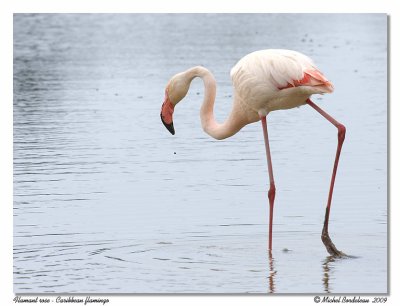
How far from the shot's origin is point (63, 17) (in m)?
31.6

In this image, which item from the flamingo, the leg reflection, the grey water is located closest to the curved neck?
the flamingo

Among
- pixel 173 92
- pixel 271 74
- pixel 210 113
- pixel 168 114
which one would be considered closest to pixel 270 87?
pixel 271 74

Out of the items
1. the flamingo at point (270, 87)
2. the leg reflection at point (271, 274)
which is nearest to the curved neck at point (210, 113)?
the flamingo at point (270, 87)

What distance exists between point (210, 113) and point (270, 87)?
96 centimetres

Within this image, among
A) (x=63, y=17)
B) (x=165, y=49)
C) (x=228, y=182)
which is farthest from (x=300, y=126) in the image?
(x=63, y=17)

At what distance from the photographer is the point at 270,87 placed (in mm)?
10039

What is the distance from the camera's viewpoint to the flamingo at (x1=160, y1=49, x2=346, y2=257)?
9.84 m

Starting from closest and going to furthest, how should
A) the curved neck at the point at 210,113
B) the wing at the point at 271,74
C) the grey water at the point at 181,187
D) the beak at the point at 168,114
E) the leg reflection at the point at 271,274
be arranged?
the leg reflection at the point at 271,274 → the grey water at the point at 181,187 → the wing at the point at 271,74 → the curved neck at the point at 210,113 → the beak at the point at 168,114

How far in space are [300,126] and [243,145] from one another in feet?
4.69

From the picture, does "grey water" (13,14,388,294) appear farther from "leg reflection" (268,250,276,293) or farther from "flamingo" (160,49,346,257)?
"flamingo" (160,49,346,257)

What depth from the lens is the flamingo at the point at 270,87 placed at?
9836 millimetres

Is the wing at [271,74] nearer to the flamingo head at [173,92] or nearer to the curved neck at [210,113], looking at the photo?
the curved neck at [210,113]

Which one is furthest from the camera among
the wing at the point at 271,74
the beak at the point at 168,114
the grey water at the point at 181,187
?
the beak at the point at 168,114

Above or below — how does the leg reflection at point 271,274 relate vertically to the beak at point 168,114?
below
